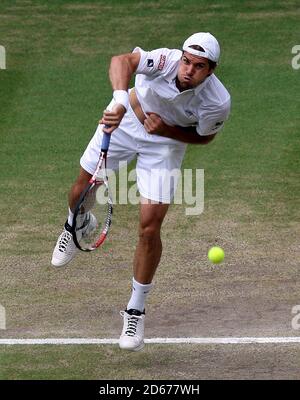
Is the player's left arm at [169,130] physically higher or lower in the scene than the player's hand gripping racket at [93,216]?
higher

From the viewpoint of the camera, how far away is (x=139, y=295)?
34.3ft

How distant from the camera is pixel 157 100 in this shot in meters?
10.7

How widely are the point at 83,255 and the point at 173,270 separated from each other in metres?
1.04

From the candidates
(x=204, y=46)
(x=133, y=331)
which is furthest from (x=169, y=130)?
(x=133, y=331)

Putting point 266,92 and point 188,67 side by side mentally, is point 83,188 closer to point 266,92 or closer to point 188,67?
point 188,67

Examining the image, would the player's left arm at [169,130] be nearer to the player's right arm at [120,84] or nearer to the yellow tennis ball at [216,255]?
the player's right arm at [120,84]

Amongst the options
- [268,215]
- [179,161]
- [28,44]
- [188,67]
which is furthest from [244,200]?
[28,44]

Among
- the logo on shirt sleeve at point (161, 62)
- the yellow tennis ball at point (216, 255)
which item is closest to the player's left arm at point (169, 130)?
the logo on shirt sleeve at point (161, 62)

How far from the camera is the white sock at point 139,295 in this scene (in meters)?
10.4

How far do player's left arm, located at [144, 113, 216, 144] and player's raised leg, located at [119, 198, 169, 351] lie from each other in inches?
26.6

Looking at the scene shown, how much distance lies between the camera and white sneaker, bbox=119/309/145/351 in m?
10.2

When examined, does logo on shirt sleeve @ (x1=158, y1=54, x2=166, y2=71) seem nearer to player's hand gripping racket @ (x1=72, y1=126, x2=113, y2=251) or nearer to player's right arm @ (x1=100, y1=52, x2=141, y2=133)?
player's right arm @ (x1=100, y1=52, x2=141, y2=133)

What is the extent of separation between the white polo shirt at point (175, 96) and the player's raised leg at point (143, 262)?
2.78 ft

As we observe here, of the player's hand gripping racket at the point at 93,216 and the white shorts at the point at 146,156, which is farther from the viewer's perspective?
the white shorts at the point at 146,156
